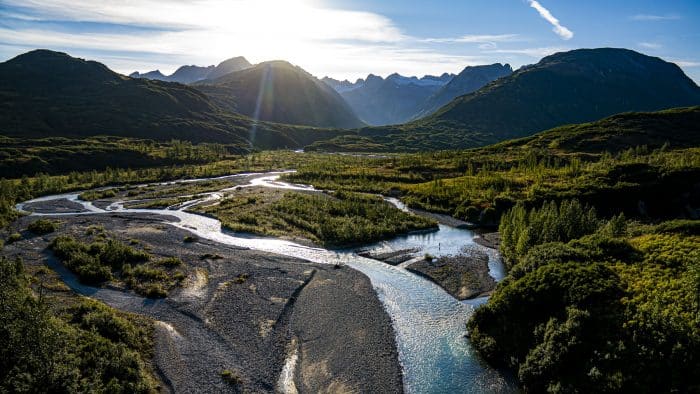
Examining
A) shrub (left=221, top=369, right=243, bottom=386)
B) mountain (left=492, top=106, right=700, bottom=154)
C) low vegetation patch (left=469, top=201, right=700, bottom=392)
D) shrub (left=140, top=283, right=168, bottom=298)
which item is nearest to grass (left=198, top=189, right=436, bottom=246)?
shrub (left=140, top=283, right=168, bottom=298)

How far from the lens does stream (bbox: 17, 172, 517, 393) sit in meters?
32.0

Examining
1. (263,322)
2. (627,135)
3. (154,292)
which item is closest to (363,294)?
(263,322)

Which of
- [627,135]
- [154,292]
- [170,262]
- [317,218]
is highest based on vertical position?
[627,135]

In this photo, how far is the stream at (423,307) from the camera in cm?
3195

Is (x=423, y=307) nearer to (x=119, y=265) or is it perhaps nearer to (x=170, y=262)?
(x=170, y=262)

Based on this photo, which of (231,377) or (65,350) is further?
(231,377)

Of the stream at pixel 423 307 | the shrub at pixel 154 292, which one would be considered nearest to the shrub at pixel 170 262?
the shrub at pixel 154 292

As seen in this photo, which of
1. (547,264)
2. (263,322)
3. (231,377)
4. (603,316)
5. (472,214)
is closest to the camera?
(603,316)

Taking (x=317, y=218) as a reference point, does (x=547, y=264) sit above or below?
above

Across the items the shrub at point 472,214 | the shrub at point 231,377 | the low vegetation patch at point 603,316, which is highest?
the low vegetation patch at point 603,316

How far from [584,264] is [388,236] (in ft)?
129

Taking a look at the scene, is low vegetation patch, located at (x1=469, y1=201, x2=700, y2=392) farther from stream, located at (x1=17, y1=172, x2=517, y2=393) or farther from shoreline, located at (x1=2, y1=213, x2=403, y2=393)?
shoreline, located at (x1=2, y1=213, x2=403, y2=393)

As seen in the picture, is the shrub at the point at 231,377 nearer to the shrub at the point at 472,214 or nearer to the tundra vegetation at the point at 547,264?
the tundra vegetation at the point at 547,264

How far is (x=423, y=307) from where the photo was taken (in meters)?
44.4
